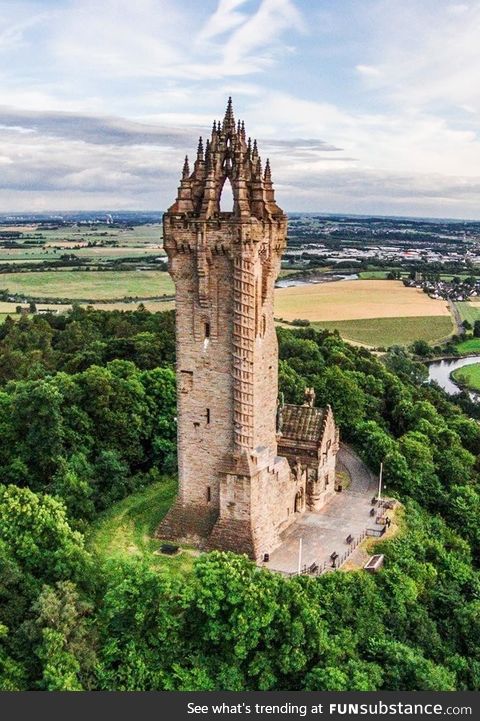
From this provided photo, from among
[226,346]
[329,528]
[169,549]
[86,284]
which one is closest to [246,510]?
[169,549]

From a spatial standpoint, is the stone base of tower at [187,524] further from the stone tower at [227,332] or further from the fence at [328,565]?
the fence at [328,565]

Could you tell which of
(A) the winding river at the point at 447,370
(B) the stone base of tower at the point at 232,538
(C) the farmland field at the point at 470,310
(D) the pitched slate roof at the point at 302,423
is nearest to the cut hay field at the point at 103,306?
(A) the winding river at the point at 447,370

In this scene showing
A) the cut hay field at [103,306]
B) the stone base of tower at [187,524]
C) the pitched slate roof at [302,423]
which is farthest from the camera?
the cut hay field at [103,306]

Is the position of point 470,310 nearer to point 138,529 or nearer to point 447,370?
point 447,370

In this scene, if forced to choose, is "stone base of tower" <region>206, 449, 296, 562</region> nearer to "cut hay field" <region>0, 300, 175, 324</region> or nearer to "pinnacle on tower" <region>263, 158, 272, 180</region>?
"pinnacle on tower" <region>263, 158, 272, 180</region>

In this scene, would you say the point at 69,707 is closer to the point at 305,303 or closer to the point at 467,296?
the point at 305,303

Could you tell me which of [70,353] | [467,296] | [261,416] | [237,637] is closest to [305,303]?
[467,296]
